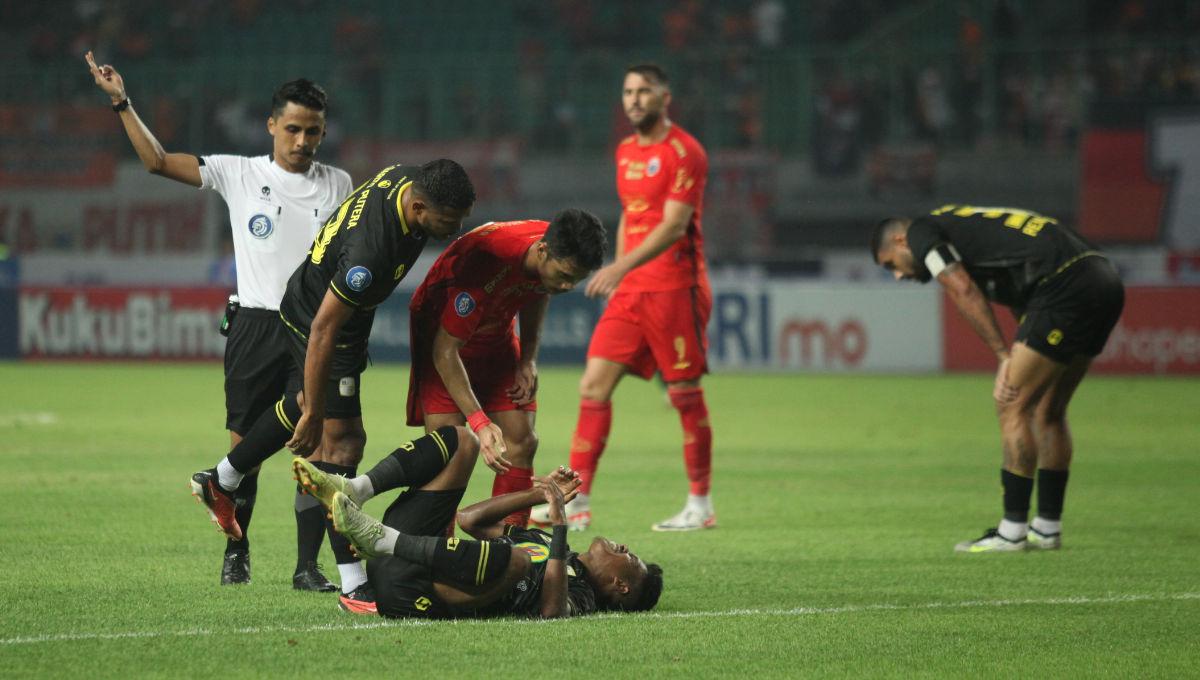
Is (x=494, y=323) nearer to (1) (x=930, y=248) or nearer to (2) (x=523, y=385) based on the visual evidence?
(2) (x=523, y=385)

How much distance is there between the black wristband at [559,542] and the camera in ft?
18.2

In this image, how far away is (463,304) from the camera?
6082 mm

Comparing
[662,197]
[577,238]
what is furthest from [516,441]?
[662,197]

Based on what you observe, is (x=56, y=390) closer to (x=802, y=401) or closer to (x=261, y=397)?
(x=802, y=401)

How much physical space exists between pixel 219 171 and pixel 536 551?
234 centimetres

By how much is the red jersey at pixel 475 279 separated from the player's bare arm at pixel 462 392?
5cm

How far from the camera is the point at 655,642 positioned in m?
5.30

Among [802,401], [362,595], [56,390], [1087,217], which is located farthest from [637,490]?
[1087,217]

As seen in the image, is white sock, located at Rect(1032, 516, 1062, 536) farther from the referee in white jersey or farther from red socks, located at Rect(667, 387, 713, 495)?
the referee in white jersey

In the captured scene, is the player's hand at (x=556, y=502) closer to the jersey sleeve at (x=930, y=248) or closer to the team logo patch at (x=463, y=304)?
the team logo patch at (x=463, y=304)

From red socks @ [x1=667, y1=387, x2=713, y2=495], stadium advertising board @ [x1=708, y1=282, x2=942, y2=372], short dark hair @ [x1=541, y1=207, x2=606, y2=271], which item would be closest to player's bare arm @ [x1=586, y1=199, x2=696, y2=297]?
red socks @ [x1=667, y1=387, x2=713, y2=495]

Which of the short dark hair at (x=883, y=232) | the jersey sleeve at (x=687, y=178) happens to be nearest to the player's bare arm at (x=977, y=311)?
the short dark hair at (x=883, y=232)

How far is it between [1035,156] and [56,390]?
50.9 ft

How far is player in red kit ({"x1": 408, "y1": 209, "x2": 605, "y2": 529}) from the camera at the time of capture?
5793 millimetres
